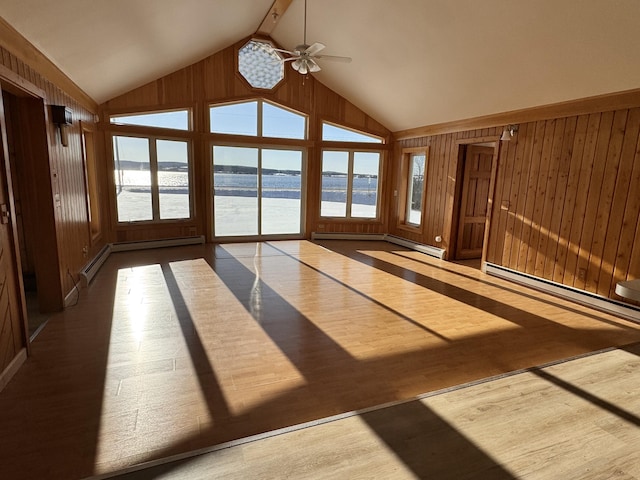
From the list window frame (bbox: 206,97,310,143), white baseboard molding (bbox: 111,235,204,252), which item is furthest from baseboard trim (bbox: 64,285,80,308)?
window frame (bbox: 206,97,310,143)

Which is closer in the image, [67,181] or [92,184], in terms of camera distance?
[67,181]

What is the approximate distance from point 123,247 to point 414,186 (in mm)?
5860

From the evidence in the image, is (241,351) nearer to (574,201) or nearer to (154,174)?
(574,201)

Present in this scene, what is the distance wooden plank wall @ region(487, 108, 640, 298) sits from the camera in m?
3.96

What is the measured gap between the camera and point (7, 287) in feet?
8.56

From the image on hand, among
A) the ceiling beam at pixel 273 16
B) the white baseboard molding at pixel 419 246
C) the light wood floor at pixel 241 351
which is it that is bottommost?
the light wood floor at pixel 241 351

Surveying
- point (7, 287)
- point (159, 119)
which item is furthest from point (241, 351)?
point (159, 119)

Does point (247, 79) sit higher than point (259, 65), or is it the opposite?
point (259, 65)

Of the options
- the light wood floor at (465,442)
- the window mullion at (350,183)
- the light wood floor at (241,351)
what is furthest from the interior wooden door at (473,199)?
the light wood floor at (465,442)

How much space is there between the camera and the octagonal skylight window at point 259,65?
7.09 m

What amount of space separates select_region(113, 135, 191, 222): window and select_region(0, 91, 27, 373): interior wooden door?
3.85m

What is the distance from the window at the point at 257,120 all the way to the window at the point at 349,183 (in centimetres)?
93

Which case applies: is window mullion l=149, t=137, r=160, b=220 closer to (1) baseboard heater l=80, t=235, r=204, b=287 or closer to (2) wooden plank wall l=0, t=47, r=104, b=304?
(1) baseboard heater l=80, t=235, r=204, b=287

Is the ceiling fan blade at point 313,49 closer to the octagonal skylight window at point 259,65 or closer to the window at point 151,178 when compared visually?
the octagonal skylight window at point 259,65
